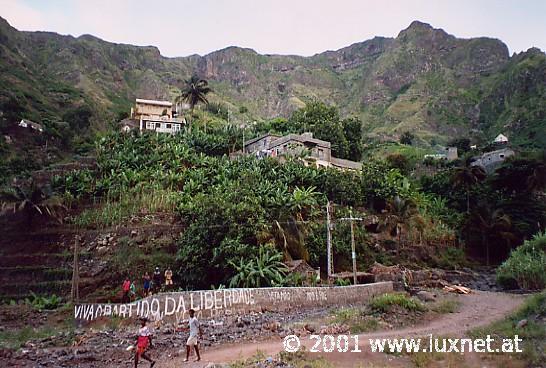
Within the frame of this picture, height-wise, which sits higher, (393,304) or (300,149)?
(300,149)

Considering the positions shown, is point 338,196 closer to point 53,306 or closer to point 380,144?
point 53,306

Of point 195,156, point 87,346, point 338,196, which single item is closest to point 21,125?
point 195,156

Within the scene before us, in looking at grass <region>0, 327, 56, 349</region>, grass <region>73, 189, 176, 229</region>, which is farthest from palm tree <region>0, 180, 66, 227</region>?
grass <region>0, 327, 56, 349</region>

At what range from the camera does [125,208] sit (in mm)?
31844

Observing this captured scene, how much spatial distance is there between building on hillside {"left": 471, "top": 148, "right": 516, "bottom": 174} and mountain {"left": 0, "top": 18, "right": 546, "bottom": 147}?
16967 millimetres

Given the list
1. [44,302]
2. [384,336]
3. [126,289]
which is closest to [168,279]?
[126,289]

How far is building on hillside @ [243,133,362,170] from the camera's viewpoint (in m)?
43.2

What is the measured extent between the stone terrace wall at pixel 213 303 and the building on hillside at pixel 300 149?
2286 centimetres

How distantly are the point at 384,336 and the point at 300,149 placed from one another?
99.6ft

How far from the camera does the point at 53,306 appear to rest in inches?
892

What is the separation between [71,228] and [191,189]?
842cm

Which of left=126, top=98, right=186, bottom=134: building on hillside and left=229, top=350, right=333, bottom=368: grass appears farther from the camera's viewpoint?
left=126, top=98, right=186, bottom=134: building on hillside

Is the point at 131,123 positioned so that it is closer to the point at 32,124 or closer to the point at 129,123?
the point at 129,123

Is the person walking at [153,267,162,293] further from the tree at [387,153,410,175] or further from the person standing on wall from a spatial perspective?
the tree at [387,153,410,175]
